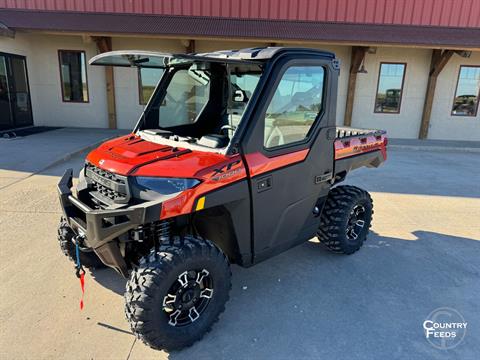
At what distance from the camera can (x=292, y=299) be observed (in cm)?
305

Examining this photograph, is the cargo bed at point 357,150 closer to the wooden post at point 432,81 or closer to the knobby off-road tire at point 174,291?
the knobby off-road tire at point 174,291

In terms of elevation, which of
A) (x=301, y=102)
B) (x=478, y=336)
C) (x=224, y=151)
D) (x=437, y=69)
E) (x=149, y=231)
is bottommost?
(x=478, y=336)

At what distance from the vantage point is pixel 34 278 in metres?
3.23

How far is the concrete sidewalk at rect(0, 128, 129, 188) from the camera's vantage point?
6.73 metres

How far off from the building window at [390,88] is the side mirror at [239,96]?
34.7ft

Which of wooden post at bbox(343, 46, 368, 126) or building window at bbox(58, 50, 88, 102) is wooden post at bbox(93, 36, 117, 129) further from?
wooden post at bbox(343, 46, 368, 126)

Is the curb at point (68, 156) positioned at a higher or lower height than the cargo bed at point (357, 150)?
lower

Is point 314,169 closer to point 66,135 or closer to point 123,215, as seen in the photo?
point 123,215

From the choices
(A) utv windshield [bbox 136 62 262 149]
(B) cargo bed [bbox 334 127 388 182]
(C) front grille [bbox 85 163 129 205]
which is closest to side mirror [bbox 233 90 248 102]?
(A) utv windshield [bbox 136 62 262 149]

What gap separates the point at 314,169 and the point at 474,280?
202 centimetres

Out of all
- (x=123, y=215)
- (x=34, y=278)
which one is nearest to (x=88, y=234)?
(x=123, y=215)

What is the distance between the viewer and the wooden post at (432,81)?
37.5 ft

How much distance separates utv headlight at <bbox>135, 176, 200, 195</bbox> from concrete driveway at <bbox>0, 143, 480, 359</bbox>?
1141 mm

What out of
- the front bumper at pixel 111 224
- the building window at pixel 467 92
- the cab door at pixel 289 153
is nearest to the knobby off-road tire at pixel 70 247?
the front bumper at pixel 111 224
